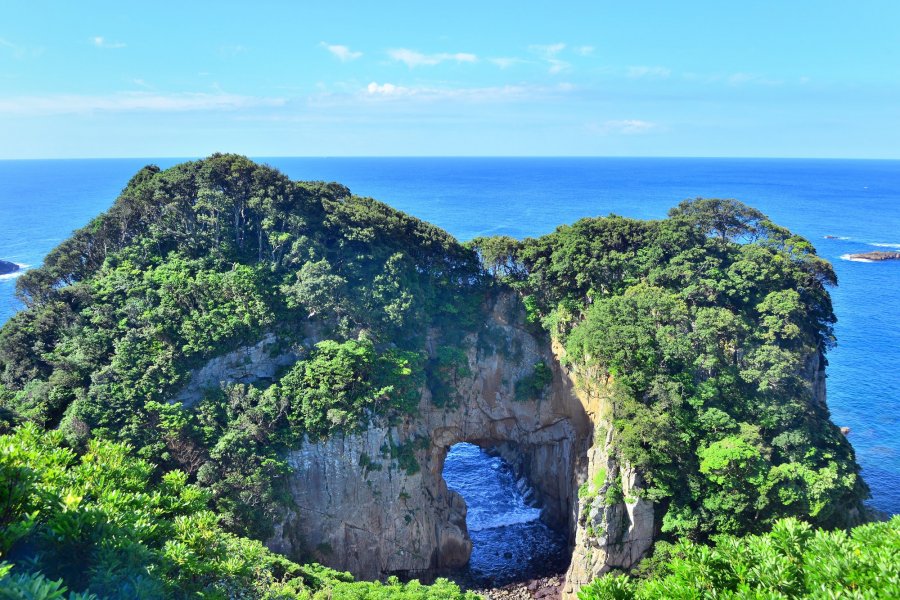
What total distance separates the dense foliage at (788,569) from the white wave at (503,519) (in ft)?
81.6

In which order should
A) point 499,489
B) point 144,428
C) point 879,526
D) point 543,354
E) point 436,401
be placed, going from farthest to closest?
1. point 499,489
2. point 543,354
3. point 436,401
4. point 144,428
5. point 879,526

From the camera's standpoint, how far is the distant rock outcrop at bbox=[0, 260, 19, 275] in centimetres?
7425

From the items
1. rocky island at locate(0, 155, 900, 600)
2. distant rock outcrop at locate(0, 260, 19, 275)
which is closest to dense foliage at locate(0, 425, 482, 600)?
rocky island at locate(0, 155, 900, 600)

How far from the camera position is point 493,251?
140ft

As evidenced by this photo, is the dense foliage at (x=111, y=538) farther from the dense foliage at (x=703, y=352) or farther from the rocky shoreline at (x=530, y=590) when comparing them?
the dense foliage at (x=703, y=352)

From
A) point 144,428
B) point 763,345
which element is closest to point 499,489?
point 763,345

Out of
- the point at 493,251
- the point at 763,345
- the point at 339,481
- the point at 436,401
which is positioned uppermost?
the point at 493,251

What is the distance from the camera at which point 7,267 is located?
7550cm

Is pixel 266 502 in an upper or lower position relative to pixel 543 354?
lower

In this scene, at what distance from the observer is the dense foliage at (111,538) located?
1466 centimetres

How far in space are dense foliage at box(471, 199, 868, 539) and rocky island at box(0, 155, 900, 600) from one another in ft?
0.52

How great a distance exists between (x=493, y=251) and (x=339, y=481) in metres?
20.3

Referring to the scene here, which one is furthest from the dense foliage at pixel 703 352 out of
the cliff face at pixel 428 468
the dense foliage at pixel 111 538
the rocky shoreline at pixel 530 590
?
the dense foliage at pixel 111 538

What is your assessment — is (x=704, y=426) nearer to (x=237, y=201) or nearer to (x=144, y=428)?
(x=144, y=428)
